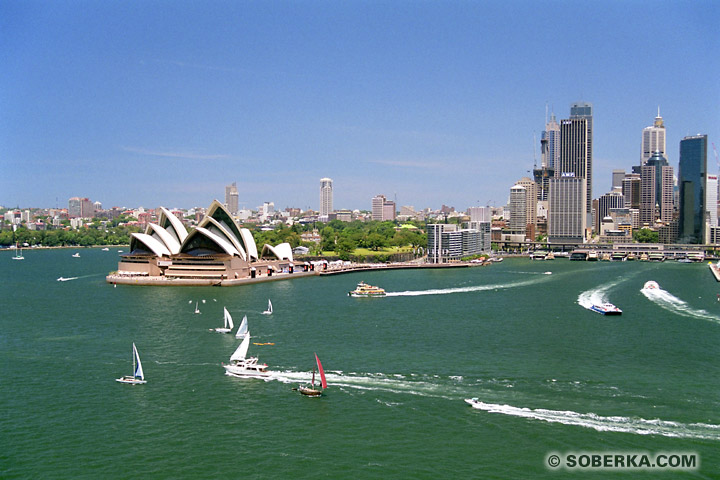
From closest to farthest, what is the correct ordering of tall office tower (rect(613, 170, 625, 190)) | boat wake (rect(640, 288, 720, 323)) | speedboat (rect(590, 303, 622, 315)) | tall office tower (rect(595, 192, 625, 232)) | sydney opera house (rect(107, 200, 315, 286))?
boat wake (rect(640, 288, 720, 323)) → speedboat (rect(590, 303, 622, 315)) → sydney opera house (rect(107, 200, 315, 286)) → tall office tower (rect(595, 192, 625, 232)) → tall office tower (rect(613, 170, 625, 190))

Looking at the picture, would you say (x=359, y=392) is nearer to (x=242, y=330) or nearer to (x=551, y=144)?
(x=242, y=330)

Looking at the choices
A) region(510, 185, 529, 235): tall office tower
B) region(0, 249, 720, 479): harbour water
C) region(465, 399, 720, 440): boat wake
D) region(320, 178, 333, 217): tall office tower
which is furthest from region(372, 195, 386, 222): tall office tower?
region(465, 399, 720, 440): boat wake

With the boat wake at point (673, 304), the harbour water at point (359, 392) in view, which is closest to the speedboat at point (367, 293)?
the harbour water at point (359, 392)

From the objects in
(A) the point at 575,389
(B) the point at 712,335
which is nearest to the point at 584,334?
(B) the point at 712,335

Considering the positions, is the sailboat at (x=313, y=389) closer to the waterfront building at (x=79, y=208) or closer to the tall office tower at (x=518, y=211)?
the tall office tower at (x=518, y=211)

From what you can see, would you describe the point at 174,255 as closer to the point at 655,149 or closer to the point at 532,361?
the point at 532,361

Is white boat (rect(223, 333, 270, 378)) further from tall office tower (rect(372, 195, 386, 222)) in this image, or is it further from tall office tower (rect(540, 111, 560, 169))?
tall office tower (rect(372, 195, 386, 222))
